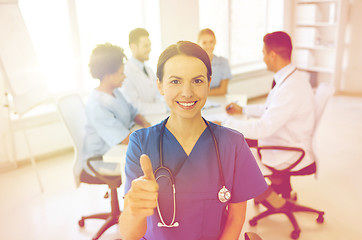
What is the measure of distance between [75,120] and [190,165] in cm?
140

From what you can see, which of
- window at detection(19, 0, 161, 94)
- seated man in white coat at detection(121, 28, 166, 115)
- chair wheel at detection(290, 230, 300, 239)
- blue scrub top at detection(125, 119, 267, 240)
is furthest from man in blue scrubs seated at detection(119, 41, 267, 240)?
window at detection(19, 0, 161, 94)

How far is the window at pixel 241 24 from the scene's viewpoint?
18.2 feet

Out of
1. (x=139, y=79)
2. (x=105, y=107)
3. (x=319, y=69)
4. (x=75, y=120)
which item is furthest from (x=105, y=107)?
(x=319, y=69)

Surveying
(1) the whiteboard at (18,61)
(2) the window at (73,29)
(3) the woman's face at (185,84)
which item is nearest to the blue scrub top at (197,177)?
(3) the woman's face at (185,84)

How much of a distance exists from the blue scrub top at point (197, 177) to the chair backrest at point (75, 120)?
1.19 meters

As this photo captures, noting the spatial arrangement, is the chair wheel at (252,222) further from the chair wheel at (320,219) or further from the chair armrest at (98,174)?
the chair armrest at (98,174)

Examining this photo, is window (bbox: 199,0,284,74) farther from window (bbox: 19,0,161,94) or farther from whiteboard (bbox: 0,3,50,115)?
whiteboard (bbox: 0,3,50,115)

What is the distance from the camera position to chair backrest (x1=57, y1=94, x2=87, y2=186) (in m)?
2.32

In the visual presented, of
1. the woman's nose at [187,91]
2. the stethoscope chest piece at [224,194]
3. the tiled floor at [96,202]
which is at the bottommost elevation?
the tiled floor at [96,202]

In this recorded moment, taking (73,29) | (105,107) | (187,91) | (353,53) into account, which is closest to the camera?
(187,91)

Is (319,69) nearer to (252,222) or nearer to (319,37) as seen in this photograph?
(319,37)

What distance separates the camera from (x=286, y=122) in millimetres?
2379

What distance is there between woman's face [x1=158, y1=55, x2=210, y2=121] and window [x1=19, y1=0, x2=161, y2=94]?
285 centimetres

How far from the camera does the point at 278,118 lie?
92.1 inches
